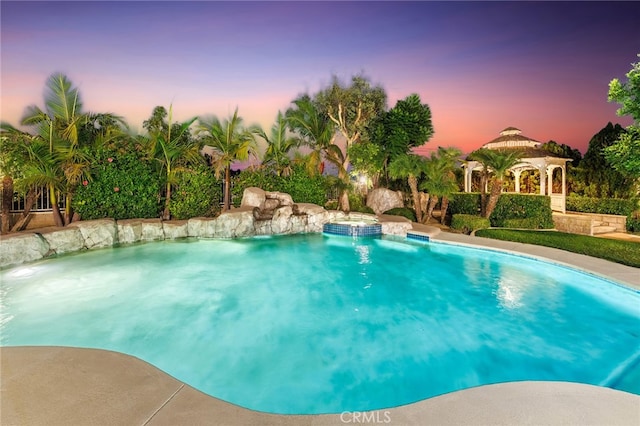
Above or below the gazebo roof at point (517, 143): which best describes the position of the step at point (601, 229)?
below

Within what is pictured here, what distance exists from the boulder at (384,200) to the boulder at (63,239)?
12.8 m

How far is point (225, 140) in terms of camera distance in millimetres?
14109

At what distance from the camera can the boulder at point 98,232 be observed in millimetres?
10172

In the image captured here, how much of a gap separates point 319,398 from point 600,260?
7963 millimetres

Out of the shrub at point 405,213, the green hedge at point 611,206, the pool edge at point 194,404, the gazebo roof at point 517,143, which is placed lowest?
the pool edge at point 194,404

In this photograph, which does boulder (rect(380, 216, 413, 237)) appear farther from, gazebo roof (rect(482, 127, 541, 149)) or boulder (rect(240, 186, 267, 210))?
gazebo roof (rect(482, 127, 541, 149))

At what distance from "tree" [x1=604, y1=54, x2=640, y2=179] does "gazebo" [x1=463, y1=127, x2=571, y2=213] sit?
25.4 feet

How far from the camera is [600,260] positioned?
7902mm

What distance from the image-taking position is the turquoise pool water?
12.7 ft

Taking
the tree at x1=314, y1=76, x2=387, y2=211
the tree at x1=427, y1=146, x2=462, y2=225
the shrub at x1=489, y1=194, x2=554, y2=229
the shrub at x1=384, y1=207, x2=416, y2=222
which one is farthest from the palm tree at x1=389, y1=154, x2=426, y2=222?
the tree at x1=314, y1=76, x2=387, y2=211

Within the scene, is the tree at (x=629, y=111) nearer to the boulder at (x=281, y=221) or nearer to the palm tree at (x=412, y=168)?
the palm tree at (x=412, y=168)

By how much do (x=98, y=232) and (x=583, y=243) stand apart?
1413cm

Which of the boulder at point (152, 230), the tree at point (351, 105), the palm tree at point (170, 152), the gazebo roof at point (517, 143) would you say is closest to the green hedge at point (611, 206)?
the gazebo roof at point (517, 143)

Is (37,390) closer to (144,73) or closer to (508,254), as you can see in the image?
(508,254)
